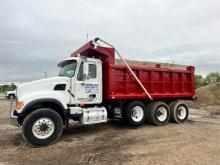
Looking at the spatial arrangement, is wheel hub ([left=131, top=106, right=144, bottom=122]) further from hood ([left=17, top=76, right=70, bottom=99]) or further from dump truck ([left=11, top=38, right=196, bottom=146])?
hood ([left=17, top=76, right=70, bottom=99])

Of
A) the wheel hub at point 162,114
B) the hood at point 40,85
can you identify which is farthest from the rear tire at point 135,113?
the hood at point 40,85

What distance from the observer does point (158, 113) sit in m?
11.6

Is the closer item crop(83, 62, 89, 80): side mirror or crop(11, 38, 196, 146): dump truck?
crop(11, 38, 196, 146): dump truck

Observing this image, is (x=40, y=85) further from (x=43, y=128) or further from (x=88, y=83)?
(x=88, y=83)

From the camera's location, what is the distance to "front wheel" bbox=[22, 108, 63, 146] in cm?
778

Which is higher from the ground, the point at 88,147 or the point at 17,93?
the point at 17,93

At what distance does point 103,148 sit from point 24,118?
2628 mm

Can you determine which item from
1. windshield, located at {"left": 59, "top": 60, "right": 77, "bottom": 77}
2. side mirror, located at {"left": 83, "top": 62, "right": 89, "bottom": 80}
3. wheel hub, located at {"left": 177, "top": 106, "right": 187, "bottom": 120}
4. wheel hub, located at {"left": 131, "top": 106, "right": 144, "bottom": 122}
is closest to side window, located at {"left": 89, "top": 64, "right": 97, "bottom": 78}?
side mirror, located at {"left": 83, "top": 62, "right": 89, "bottom": 80}

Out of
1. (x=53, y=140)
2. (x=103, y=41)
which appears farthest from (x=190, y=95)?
(x=53, y=140)

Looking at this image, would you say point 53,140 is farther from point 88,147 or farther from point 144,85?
point 144,85

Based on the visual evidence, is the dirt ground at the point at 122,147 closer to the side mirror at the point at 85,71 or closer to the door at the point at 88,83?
the door at the point at 88,83

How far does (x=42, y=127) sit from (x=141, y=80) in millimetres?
4691

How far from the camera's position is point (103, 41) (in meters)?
10.3

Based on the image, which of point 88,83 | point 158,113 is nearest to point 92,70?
point 88,83
